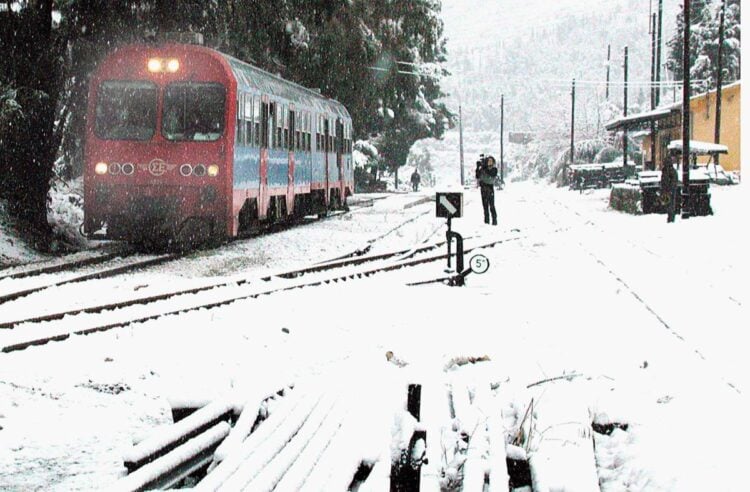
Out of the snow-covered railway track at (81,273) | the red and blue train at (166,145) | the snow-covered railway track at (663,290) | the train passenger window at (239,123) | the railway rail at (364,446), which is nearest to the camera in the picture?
the railway rail at (364,446)

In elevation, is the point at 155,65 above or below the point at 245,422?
above

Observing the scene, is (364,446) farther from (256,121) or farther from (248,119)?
(256,121)

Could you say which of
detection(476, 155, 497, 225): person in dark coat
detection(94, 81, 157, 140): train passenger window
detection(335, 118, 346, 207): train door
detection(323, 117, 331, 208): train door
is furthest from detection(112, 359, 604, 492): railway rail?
detection(335, 118, 346, 207): train door

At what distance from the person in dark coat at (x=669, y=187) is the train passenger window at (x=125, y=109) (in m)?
11.4

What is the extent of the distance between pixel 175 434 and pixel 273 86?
14.2 metres

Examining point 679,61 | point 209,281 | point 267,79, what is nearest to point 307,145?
point 267,79

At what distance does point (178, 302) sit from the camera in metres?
8.69

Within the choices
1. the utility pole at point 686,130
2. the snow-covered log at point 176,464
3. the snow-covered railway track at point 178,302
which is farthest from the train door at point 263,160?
the snow-covered log at point 176,464

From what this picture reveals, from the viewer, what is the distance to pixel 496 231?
1861 cm

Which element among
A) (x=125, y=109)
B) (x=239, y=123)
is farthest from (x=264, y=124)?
(x=125, y=109)

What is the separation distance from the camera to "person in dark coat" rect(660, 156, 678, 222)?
66.6 feet

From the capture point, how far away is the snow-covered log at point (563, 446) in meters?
3.51

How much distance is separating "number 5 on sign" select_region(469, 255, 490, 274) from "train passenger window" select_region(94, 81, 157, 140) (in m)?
6.05

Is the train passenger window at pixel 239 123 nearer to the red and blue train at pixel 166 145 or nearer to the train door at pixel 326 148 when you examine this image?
the red and blue train at pixel 166 145
